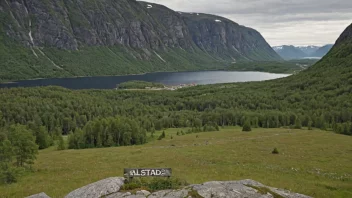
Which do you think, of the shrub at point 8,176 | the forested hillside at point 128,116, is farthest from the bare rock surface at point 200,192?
the forested hillside at point 128,116

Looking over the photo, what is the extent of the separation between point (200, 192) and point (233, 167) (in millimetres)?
28161

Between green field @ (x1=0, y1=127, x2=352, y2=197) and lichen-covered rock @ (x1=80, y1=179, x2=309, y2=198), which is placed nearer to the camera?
lichen-covered rock @ (x1=80, y1=179, x2=309, y2=198)

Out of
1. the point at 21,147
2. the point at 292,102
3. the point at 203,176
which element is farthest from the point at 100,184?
the point at 292,102

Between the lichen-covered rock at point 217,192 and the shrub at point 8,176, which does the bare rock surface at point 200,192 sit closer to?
the lichen-covered rock at point 217,192

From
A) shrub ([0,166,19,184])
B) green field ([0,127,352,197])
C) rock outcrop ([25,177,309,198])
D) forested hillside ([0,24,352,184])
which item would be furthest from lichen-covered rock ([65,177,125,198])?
forested hillside ([0,24,352,184])

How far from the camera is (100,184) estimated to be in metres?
24.7

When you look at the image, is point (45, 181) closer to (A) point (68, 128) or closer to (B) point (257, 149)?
(B) point (257, 149)

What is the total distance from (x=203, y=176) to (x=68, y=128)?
121 metres

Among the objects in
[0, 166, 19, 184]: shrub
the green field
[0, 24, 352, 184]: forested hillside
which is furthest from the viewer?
[0, 24, 352, 184]: forested hillside

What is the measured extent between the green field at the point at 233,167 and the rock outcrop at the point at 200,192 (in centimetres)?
1096

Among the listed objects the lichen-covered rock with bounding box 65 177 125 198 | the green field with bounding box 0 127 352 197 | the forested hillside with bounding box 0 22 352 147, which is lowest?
the forested hillside with bounding box 0 22 352 147

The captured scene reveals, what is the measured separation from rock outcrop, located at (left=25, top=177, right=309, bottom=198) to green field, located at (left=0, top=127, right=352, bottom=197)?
1096 cm

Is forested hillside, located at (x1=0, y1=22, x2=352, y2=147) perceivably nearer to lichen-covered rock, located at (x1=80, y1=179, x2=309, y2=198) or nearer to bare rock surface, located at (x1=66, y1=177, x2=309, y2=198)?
bare rock surface, located at (x1=66, y1=177, x2=309, y2=198)

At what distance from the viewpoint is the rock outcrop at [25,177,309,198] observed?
875 inches
